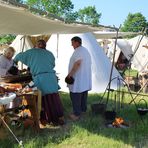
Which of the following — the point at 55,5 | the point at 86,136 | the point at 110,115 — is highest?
the point at 55,5

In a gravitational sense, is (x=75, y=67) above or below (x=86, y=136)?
above

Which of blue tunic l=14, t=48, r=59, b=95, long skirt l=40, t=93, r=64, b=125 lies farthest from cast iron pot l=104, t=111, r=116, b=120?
blue tunic l=14, t=48, r=59, b=95

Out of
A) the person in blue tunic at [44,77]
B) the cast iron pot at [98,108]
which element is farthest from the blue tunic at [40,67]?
the cast iron pot at [98,108]

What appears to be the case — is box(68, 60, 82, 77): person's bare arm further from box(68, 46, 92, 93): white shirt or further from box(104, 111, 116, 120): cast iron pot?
box(104, 111, 116, 120): cast iron pot

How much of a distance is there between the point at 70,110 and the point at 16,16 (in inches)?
127

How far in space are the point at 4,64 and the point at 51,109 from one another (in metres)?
1.65

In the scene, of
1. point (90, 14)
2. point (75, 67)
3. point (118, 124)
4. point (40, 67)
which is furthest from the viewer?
point (90, 14)

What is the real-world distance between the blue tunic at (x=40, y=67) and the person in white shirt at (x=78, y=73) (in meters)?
0.73

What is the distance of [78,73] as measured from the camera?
7832mm

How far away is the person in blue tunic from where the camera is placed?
7.06m

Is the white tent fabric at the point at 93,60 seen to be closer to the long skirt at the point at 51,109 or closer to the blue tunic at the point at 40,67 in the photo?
the long skirt at the point at 51,109

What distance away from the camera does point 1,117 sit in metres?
6.12

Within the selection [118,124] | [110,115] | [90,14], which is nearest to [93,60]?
[110,115]

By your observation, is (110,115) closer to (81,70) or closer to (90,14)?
(81,70)
